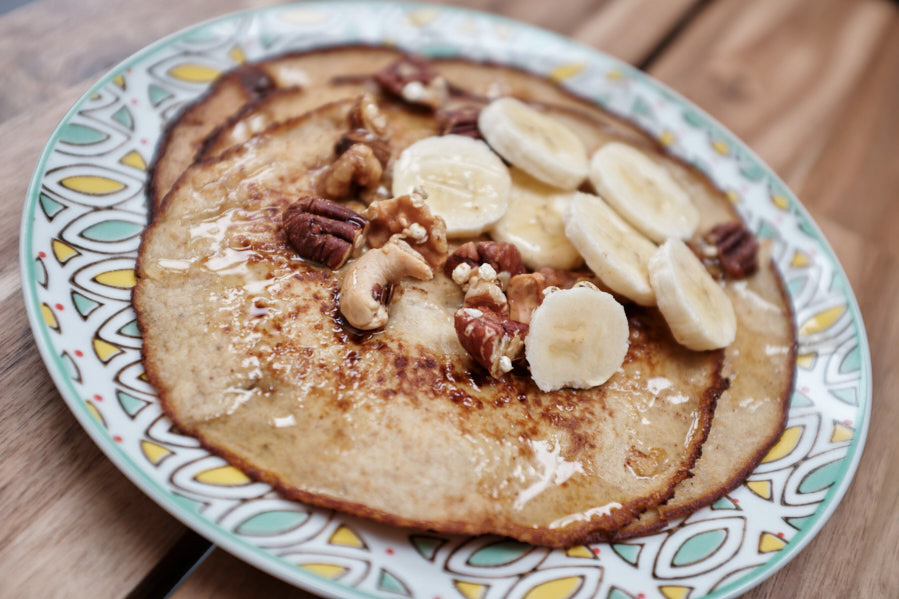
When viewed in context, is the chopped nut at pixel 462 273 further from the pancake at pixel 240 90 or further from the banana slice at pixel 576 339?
the pancake at pixel 240 90

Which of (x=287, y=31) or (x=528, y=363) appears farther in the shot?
(x=287, y=31)

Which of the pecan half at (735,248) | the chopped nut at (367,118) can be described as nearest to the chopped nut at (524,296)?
the chopped nut at (367,118)

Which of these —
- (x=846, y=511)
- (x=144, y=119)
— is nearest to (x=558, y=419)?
(x=846, y=511)

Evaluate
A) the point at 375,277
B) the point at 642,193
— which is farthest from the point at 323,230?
the point at 642,193

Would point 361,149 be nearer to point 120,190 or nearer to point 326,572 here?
point 120,190

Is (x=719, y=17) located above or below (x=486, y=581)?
above

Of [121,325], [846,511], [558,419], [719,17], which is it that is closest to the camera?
[121,325]
